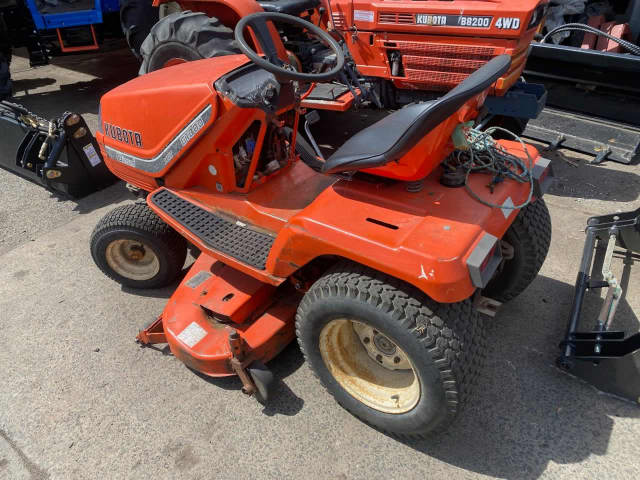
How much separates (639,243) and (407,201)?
144 cm

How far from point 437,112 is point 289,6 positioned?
324 centimetres

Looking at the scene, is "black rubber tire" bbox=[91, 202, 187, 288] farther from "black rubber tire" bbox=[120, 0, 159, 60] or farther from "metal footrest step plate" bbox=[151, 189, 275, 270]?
"black rubber tire" bbox=[120, 0, 159, 60]

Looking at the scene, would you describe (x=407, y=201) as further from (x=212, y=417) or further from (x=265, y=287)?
(x=212, y=417)

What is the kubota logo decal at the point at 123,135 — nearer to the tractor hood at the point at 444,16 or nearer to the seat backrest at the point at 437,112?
the seat backrest at the point at 437,112

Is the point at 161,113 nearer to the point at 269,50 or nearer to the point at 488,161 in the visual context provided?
the point at 269,50

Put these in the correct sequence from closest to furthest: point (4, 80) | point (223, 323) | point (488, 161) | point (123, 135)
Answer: point (488, 161)
point (223, 323)
point (123, 135)
point (4, 80)

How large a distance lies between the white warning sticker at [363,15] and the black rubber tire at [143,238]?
2.60 m

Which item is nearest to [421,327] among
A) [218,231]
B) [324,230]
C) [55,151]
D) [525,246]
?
[324,230]

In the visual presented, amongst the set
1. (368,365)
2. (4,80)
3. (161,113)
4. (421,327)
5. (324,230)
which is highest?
(161,113)

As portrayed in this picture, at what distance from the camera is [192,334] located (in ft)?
7.27

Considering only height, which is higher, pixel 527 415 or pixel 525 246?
pixel 525 246

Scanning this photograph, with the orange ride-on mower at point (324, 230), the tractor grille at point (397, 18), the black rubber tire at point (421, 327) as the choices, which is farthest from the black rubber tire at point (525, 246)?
the tractor grille at point (397, 18)

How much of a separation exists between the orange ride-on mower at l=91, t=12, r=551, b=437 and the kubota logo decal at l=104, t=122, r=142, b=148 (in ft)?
0.03

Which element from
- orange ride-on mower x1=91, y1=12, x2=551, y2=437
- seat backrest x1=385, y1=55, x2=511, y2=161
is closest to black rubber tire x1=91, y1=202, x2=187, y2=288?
orange ride-on mower x1=91, y1=12, x2=551, y2=437
